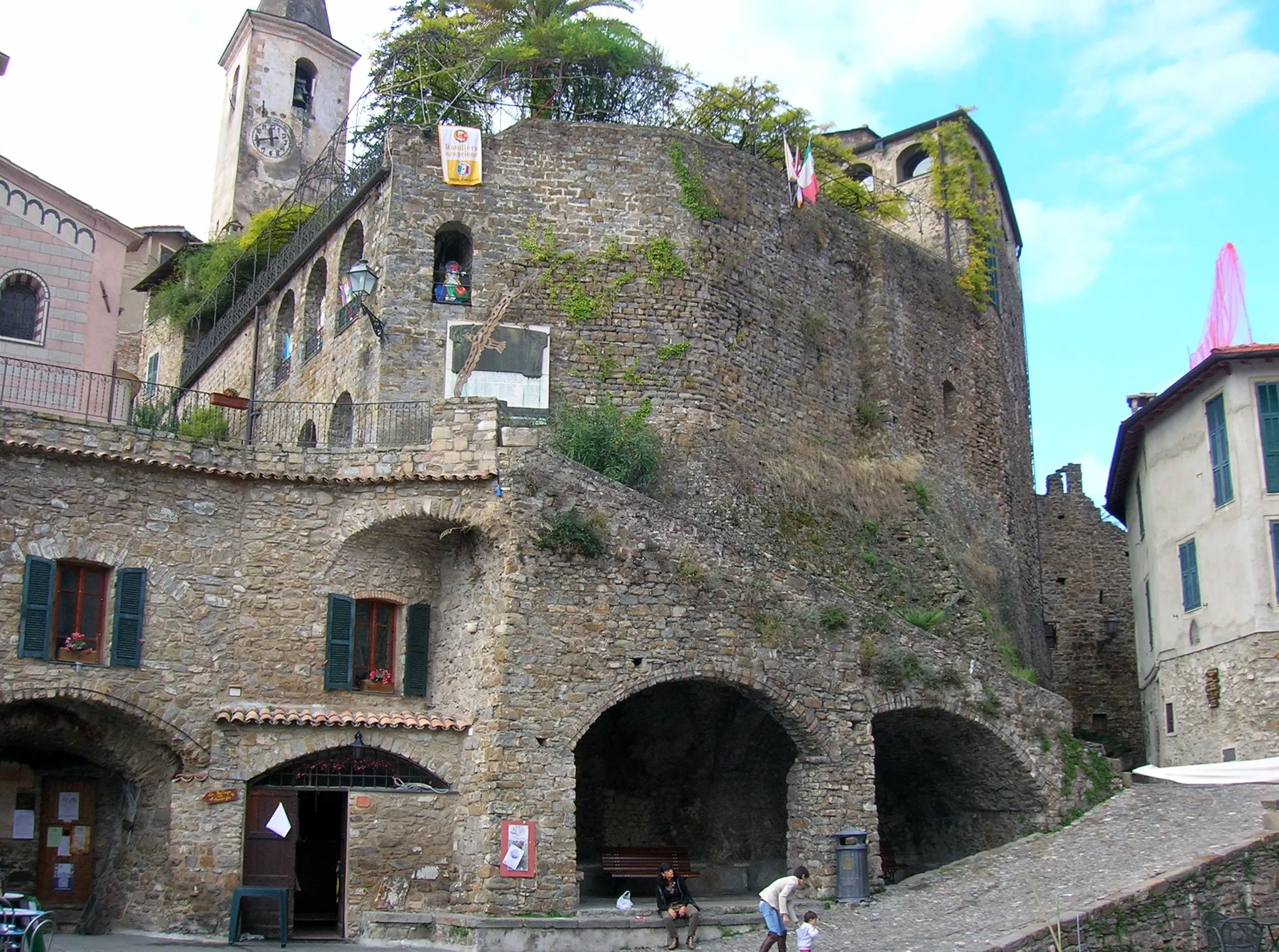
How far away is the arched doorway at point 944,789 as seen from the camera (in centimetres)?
2102

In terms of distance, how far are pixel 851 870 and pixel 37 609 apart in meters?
11.4

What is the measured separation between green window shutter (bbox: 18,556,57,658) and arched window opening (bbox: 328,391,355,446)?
A: 7272 mm

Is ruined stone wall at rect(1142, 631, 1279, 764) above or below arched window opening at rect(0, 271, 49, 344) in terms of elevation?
below

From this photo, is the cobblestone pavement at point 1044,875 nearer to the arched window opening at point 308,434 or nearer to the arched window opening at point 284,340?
the arched window opening at point 308,434

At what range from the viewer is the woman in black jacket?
56.5ft

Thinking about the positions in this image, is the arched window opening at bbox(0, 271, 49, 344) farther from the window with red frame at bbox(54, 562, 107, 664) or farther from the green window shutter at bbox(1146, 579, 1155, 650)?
the green window shutter at bbox(1146, 579, 1155, 650)

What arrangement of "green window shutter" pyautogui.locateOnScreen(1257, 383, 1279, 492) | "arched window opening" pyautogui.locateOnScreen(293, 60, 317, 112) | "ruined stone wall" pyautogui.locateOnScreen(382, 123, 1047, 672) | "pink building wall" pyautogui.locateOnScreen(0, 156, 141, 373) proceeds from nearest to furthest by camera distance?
1. "green window shutter" pyautogui.locateOnScreen(1257, 383, 1279, 492)
2. "pink building wall" pyautogui.locateOnScreen(0, 156, 141, 373)
3. "ruined stone wall" pyautogui.locateOnScreen(382, 123, 1047, 672)
4. "arched window opening" pyautogui.locateOnScreen(293, 60, 317, 112)

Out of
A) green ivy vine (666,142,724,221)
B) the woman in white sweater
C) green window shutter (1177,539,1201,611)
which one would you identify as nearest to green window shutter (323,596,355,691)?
the woman in white sweater

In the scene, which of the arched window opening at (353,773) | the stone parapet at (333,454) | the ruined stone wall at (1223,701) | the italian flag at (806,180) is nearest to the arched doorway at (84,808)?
the arched window opening at (353,773)

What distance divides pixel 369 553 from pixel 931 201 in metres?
18.5

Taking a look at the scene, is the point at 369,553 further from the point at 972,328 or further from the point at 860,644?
the point at 972,328

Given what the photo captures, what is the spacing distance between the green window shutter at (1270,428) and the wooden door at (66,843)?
1791cm

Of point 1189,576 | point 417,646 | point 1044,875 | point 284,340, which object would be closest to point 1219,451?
point 1189,576

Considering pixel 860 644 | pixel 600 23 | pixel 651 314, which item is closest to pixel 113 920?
pixel 860 644
